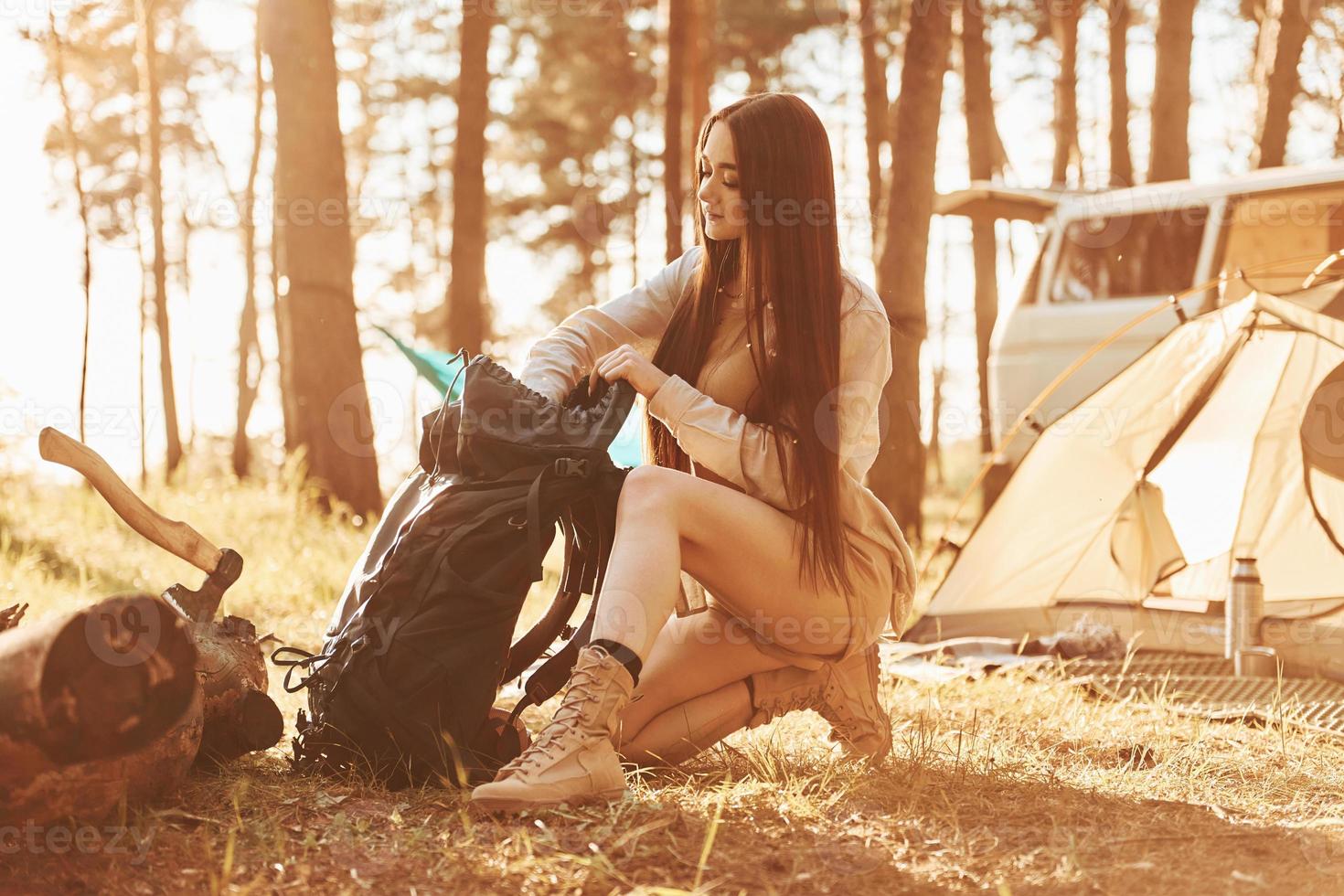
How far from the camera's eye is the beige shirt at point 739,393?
236 centimetres

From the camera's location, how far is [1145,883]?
6.21ft

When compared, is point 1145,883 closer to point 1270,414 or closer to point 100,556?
point 1270,414

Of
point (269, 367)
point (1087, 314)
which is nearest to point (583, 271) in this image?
point (269, 367)

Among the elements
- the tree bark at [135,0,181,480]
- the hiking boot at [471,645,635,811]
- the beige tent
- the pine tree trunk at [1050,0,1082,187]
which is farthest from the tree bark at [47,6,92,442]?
the pine tree trunk at [1050,0,1082,187]

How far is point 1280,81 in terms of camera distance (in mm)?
7672

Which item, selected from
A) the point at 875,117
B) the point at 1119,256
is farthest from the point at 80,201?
the point at 1119,256

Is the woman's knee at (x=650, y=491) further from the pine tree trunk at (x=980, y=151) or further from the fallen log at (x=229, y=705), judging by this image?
the pine tree trunk at (x=980, y=151)

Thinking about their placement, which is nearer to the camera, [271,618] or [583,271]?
[271,618]

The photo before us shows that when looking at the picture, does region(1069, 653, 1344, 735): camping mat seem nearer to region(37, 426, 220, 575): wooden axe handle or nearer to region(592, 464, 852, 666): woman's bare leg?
region(592, 464, 852, 666): woman's bare leg

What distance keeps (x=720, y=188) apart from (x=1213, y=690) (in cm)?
202

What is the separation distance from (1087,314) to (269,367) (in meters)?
15.9

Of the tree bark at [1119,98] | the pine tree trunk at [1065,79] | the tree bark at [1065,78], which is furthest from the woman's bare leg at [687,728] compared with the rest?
the pine tree trunk at [1065,79]

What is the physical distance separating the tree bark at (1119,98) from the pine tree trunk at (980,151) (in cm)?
97

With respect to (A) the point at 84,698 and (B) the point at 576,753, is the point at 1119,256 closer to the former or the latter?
(B) the point at 576,753
